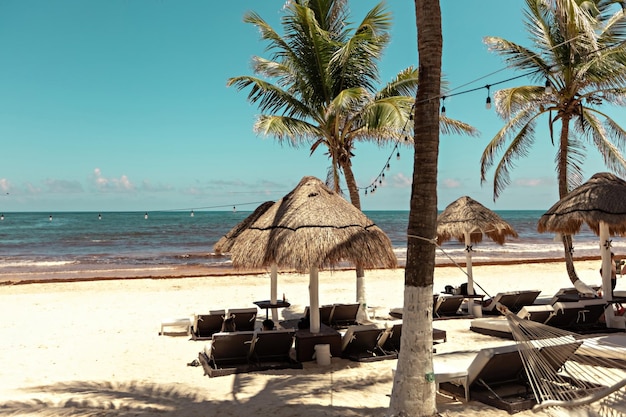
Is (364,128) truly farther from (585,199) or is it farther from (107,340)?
(107,340)

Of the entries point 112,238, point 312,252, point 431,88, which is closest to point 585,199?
point 312,252

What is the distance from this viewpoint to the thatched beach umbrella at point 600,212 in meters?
8.98

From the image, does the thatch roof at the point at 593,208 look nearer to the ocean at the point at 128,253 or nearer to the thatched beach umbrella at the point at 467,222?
the thatched beach umbrella at the point at 467,222

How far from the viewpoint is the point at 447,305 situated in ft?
33.8

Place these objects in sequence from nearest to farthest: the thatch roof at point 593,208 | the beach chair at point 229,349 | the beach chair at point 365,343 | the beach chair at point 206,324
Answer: the beach chair at point 229,349, the beach chair at point 365,343, the beach chair at point 206,324, the thatch roof at point 593,208

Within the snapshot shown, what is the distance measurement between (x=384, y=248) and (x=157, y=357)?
374 cm

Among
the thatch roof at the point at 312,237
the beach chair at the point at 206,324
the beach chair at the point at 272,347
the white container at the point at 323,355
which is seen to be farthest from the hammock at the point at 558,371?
the beach chair at the point at 206,324

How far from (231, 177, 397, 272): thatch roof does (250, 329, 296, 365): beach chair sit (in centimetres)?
93

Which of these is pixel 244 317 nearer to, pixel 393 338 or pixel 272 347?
pixel 272 347

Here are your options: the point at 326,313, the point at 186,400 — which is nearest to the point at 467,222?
the point at 326,313

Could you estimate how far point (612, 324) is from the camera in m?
8.85

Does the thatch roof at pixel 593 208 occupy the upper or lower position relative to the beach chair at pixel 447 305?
upper

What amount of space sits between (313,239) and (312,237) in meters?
0.04

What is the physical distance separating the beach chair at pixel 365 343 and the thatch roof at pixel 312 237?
0.91 metres
